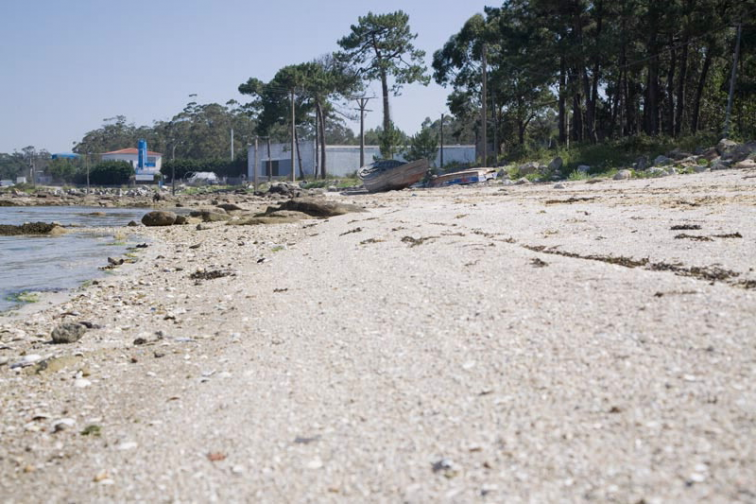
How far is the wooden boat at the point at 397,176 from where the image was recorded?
3916 cm

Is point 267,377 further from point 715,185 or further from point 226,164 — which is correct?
point 226,164

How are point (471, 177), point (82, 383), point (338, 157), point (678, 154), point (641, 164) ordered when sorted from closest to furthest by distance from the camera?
point (82, 383) → point (641, 164) → point (678, 154) → point (471, 177) → point (338, 157)

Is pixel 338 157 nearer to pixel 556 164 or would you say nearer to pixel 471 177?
pixel 471 177

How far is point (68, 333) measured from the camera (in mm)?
7512

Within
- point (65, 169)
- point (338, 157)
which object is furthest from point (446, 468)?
point (65, 169)

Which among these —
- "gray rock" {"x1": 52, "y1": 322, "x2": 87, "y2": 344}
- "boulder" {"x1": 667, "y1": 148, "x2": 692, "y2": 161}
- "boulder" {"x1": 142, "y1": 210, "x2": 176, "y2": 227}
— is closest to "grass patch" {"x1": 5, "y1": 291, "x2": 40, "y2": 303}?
"gray rock" {"x1": 52, "y1": 322, "x2": 87, "y2": 344}

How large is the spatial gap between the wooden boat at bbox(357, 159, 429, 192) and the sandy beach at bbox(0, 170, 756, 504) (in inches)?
1179

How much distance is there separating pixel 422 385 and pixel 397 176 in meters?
35.2

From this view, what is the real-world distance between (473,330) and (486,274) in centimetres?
213

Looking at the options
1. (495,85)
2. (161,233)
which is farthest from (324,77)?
(161,233)

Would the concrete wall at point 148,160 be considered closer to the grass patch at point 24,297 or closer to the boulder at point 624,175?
the boulder at point 624,175

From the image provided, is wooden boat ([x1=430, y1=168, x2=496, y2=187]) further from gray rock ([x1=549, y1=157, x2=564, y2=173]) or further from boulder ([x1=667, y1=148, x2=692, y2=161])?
boulder ([x1=667, y1=148, x2=692, y2=161])

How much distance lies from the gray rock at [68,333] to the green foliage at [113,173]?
10007 centimetres

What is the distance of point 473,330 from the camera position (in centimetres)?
562
